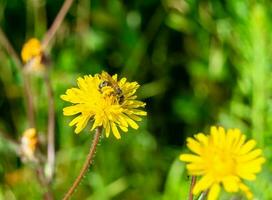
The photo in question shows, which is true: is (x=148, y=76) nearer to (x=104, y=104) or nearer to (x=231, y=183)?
(x=104, y=104)

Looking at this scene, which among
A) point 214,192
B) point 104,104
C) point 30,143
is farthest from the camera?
point 30,143

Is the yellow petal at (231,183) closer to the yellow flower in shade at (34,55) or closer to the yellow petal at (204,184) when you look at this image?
the yellow petal at (204,184)

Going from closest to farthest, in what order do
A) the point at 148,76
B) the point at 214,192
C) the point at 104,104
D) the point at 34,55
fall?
the point at 214,192
the point at 104,104
the point at 34,55
the point at 148,76

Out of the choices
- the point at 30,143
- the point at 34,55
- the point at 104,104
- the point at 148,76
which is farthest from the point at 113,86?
the point at 148,76

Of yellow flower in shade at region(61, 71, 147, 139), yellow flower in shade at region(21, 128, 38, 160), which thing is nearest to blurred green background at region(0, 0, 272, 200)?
yellow flower in shade at region(21, 128, 38, 160)

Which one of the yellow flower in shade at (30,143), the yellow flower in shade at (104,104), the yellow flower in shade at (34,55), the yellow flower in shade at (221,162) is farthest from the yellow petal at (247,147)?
the yellow flower in shade at (34,55)

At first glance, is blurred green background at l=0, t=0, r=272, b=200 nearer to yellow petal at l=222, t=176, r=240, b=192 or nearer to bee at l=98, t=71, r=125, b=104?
bee at l=98, t=71, r=125, b=104

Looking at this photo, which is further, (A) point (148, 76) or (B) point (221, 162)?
(A) point (148, 76)
